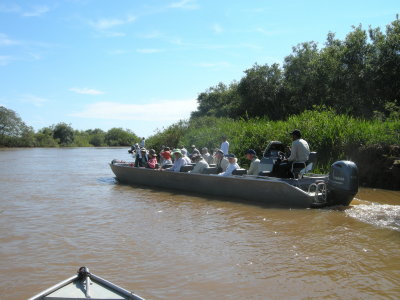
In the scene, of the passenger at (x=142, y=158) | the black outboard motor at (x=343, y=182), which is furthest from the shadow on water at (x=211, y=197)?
the passenger at (x=142, y=158)

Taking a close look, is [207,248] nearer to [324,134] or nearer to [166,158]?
[166,158]

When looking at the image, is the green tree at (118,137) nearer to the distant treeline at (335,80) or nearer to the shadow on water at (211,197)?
the distant treeline at (335,80)

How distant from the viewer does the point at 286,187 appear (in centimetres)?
855

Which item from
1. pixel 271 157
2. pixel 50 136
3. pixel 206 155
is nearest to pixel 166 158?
pixel 206 155

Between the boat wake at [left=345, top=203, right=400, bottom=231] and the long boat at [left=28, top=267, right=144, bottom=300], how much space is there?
555cm

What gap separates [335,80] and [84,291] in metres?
20.5

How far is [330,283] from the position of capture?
4.75 meters

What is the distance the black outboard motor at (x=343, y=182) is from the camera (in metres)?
8.15

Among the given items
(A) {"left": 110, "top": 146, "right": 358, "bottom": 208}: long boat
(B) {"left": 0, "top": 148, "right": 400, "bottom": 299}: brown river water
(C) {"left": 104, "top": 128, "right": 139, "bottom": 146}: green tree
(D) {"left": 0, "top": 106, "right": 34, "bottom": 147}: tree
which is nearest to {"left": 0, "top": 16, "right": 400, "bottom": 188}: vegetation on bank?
(B) {"left": 0, "top": 148, "right": 400, "bottom": 299}: brown river water

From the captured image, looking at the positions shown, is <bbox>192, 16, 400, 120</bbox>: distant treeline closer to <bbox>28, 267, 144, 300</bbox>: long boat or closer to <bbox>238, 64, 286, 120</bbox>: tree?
<bbox>238, 64, 286, 120</bbox>: tree

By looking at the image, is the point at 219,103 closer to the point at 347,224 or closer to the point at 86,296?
the point at 347,224

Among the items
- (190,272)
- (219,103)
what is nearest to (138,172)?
(190,272)

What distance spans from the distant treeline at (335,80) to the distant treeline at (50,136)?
50.0m

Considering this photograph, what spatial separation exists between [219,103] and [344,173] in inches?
1270
